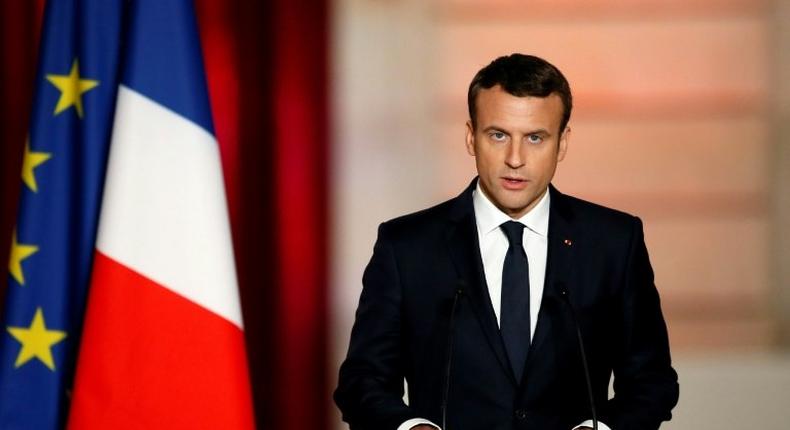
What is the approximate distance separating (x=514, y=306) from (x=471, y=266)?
3.7 inches

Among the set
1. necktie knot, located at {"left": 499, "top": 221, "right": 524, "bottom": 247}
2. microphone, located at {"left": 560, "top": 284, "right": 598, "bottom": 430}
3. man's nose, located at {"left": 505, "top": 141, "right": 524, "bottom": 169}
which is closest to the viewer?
microphone, located at {"left": 560, "top": 284, "right": 598, "bottom": 430}

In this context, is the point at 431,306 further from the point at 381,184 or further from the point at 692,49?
the point at 692,49

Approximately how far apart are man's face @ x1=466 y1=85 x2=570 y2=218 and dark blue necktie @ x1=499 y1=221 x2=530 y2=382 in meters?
0.08

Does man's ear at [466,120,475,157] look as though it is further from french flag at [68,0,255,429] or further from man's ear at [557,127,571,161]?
french flag at [68,0,255,429]

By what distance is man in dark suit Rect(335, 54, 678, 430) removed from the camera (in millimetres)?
1780

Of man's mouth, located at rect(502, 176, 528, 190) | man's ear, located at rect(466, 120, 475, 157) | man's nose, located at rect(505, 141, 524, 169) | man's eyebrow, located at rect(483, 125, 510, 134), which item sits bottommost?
man's mouth, located at rect(502, 176, 528, 190)

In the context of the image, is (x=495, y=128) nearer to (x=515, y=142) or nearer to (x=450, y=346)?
(x=515, y=142)

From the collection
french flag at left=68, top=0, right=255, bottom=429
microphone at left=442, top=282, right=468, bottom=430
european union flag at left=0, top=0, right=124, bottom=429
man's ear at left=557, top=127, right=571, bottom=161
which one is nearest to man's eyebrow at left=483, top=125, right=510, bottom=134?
man's ear at left=557, top=127, right=571, bottom=161

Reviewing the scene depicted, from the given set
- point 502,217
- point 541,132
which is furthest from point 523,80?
point 502,217

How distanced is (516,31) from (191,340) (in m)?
1.54

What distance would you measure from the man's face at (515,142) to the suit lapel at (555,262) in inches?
3.6

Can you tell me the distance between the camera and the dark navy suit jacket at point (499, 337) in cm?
178

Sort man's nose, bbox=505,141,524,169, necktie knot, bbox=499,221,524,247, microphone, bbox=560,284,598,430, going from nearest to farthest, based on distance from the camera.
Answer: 1. microphone, bbox=560,284,598,430
2. man's nose, bbox=505,141,524,169
3. necktie knot, bbox=499,221,524,247

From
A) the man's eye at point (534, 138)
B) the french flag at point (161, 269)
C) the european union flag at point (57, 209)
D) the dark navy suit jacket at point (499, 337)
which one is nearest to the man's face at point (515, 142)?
the man's eye at point (534, 138)
